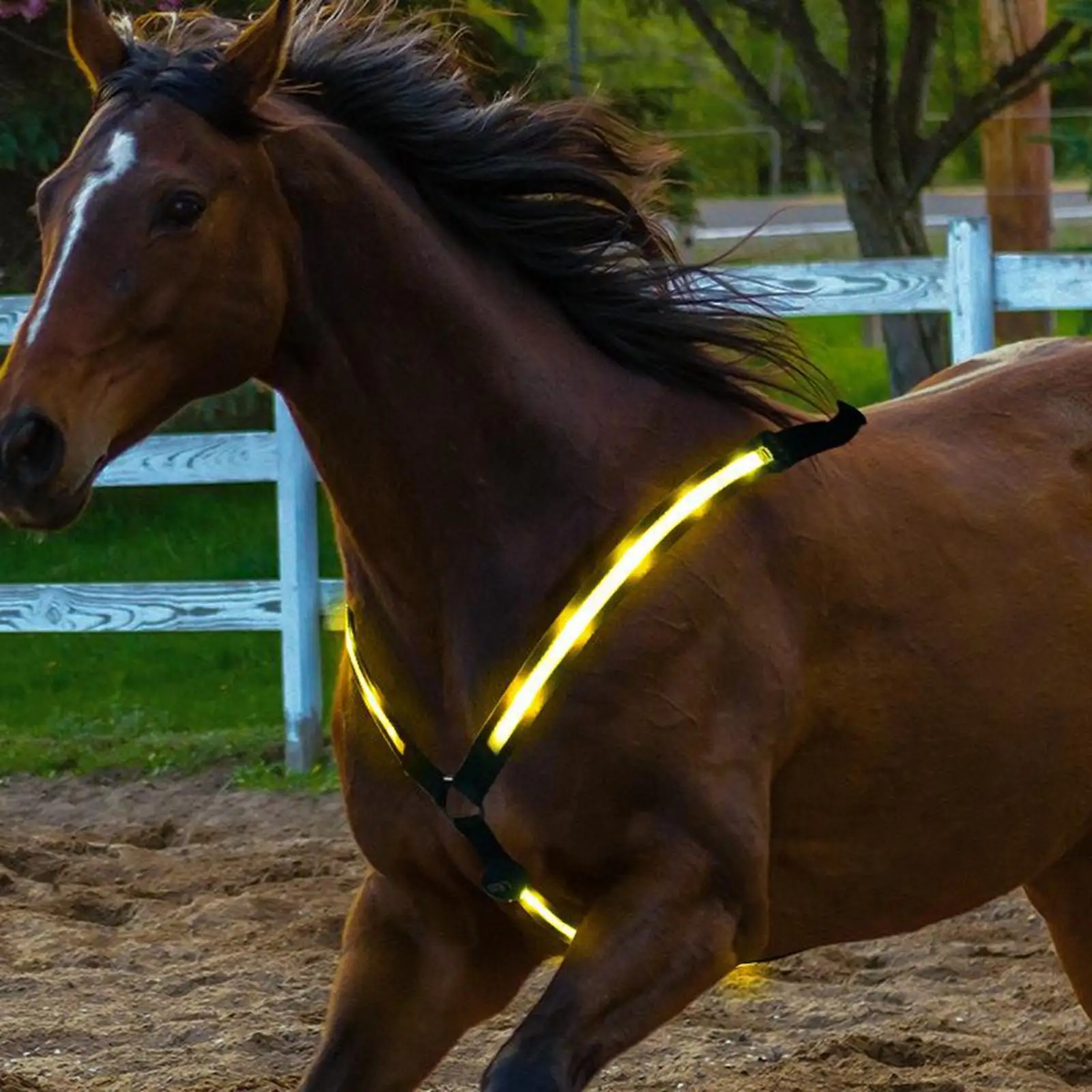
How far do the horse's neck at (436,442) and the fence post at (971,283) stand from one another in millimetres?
3785

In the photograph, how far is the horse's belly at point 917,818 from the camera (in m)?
3.06

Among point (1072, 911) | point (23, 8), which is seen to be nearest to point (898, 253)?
point (23, 8)

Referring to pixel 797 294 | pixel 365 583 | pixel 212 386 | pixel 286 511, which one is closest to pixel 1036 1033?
pixel 797 294

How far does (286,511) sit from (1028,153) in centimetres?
578

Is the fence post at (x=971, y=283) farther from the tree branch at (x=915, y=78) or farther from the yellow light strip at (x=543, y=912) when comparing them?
the yellow light strip at (x=543, y=912)

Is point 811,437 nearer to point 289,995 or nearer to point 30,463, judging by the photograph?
point 30,463

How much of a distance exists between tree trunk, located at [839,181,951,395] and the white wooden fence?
2507mm

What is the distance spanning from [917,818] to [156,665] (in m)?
5.90

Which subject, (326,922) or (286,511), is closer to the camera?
(326,922)

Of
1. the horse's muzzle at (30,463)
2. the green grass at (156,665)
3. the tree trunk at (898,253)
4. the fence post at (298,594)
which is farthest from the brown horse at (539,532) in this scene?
the tree trunk at (898,253)

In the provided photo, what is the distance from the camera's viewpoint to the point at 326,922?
5.14 metres

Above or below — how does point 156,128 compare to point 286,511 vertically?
above

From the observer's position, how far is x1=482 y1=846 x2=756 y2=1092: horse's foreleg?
266 cm

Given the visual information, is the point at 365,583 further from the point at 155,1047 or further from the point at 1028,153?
the point at 1028,153
